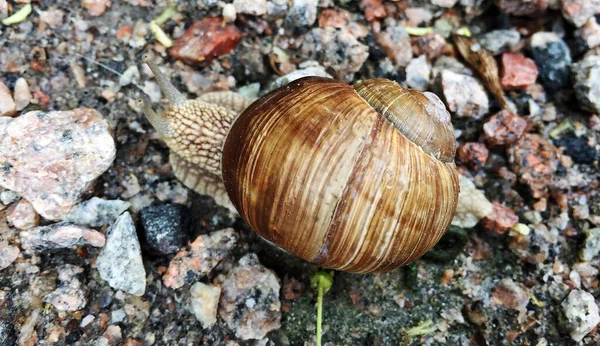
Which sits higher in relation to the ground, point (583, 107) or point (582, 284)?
point (583, 107)

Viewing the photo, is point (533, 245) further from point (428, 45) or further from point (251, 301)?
point (251, 301)

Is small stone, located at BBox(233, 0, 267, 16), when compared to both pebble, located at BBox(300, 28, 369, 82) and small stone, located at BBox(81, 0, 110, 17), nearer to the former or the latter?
pebble, located at BBox(300, 28, 369, 82)

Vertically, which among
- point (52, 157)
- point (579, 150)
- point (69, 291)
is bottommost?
point (69, 291)

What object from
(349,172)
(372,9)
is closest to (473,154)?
(372,9)

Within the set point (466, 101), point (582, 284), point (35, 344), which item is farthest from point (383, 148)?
point (35, 344)

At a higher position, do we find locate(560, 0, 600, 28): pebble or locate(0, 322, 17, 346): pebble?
locate(560, 0, 600, 28): pebble

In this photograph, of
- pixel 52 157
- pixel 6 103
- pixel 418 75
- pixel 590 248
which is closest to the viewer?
pixel 52 157

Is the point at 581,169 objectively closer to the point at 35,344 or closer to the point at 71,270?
the point at 71,270

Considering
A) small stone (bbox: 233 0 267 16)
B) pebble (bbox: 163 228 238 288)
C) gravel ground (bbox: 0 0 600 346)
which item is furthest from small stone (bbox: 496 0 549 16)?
pebble (bbox: 163 228 238 288)
